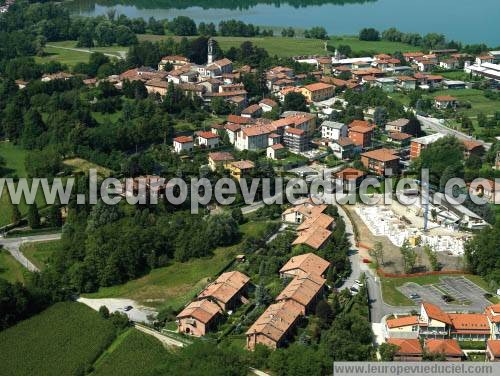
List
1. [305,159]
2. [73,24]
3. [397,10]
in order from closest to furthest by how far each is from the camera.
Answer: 1. [305,159]
2. [73,24]
3. [397,10]

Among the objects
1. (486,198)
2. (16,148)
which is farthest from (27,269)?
(486,198)

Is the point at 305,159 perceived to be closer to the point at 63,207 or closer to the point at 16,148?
the point at 63,207

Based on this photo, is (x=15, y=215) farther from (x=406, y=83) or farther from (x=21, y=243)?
(x=406, y=83)

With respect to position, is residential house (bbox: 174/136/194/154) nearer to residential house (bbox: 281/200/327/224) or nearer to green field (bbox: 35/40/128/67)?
residential house (bbox: 281/200/327/224)

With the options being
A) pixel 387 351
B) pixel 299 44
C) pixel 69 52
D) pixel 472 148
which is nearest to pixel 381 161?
pixel 472 148

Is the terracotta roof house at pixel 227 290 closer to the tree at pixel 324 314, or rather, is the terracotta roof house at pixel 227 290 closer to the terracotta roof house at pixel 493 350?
the tree at pixel 324 314
